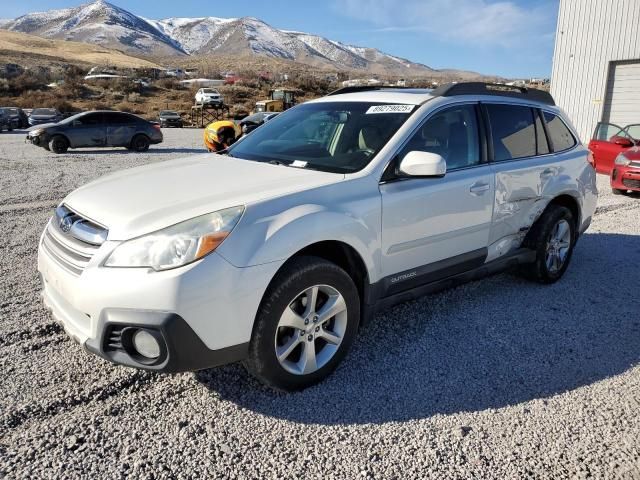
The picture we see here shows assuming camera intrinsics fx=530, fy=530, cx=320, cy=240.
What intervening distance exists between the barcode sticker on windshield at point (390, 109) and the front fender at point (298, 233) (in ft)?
2.78

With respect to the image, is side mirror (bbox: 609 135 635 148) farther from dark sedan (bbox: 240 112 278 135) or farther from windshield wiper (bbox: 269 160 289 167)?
windshield wiper (bbox: 269 160 289 167)

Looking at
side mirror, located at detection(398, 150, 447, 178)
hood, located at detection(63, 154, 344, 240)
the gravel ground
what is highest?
side mirror, located at detection(398, 150, 447, 178)

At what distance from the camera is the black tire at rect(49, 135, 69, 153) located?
16.3m

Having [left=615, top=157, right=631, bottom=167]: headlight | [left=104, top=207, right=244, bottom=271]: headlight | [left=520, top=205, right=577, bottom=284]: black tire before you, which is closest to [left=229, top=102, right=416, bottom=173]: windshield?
[left=104, top=207, right=244, bottom=271]: headlight

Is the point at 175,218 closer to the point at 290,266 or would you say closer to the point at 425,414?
the point at 290,266

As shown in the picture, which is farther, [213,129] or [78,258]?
[213,129]

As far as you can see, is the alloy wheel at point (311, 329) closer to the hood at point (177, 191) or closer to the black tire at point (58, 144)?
the hood at point (177, 191)

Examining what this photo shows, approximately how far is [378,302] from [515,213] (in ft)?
5.37

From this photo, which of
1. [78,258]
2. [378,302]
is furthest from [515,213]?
[78,258]

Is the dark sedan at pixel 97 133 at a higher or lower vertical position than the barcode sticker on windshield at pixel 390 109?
lower

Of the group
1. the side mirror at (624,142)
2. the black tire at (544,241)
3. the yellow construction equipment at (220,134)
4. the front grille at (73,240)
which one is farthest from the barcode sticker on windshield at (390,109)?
the side mirror at (624,142)

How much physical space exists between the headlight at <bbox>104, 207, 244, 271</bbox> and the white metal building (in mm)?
19561

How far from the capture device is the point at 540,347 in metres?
3.67

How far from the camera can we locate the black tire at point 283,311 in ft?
8.98
